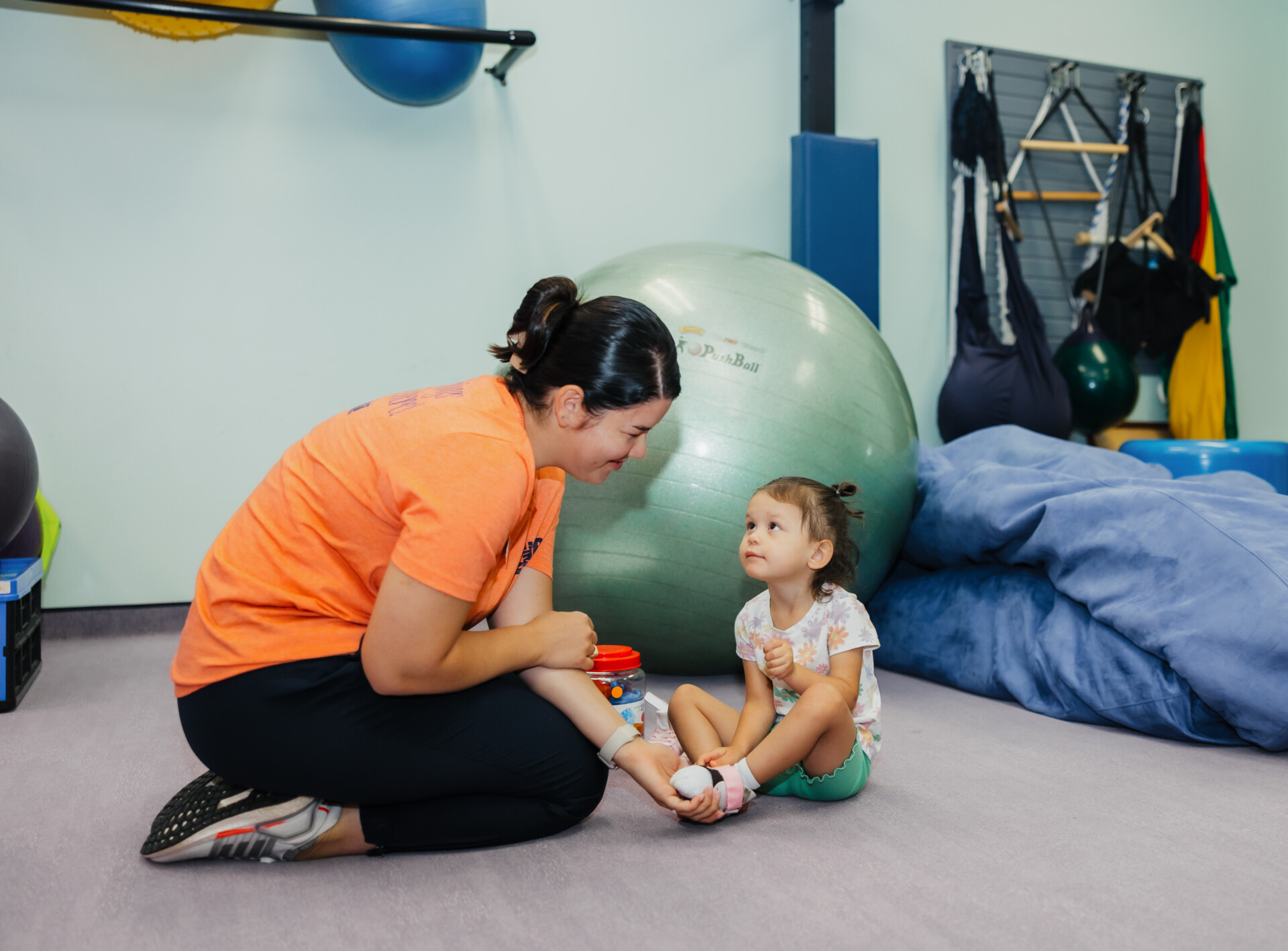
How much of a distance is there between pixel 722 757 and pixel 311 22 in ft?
6.30

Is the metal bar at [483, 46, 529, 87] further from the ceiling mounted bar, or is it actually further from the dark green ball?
the dark green ball

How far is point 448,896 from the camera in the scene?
1.01 meters

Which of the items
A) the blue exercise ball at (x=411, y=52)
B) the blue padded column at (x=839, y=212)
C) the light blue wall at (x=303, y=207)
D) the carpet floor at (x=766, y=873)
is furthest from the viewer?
the blue padded column at (x=839, y=212)

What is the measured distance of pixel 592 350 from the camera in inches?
42.5

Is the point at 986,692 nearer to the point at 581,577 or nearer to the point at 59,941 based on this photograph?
the point at 581,577

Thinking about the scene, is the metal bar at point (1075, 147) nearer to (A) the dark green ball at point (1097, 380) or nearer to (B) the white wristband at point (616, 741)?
(A) the dark green ball at point (1097, 380)

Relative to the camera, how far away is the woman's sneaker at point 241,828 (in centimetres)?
107

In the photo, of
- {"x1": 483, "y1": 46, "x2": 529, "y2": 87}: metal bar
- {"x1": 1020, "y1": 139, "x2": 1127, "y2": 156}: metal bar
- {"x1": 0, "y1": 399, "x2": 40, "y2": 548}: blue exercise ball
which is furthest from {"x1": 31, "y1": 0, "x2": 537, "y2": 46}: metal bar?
{"x1": 1020, "y1": 139, "x2": 1127, "y2": 156}: metal bar

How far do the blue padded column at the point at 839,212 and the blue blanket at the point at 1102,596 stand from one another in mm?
969

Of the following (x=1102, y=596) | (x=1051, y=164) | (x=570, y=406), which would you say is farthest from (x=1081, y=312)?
(x=570, y=406)

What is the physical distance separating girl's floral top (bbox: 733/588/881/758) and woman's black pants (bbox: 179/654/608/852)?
0.36 metres

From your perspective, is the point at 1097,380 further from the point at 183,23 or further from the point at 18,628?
the point at 18,628

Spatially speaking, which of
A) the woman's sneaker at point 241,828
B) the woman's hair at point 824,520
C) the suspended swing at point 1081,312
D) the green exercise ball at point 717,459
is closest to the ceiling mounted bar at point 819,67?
the suspended swing at point 1081,312

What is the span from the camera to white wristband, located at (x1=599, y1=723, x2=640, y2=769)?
114cm
